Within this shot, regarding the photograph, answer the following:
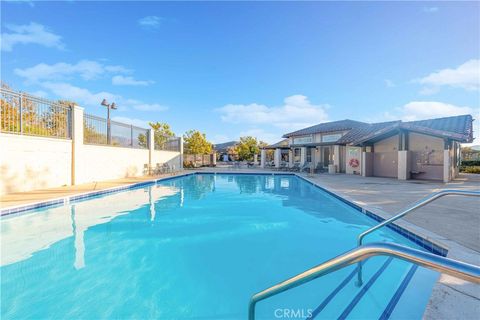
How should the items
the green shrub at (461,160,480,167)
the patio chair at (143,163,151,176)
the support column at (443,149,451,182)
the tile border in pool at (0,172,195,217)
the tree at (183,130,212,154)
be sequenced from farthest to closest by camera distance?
the tree at (183,130,212,154)
the green shrub at (461,160,480,167)
the patio chair at (143,163,151,176)
the support column at (443,149,451,182)
the tile border in pool at (0,172,195,217)

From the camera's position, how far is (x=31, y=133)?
9.36 m

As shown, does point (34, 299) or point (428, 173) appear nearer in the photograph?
point (34, 299)

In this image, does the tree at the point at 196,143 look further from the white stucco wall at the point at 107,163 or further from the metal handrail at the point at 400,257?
the metal handrail at the point at 400,257

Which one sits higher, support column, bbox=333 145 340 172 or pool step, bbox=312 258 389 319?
support column, bbox=333 145 340 172

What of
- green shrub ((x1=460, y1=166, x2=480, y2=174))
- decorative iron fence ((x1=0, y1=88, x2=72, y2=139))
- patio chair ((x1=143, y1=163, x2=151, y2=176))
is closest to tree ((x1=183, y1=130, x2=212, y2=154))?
patio chair ((x1=143, y1=163, x2=151, y2=176))

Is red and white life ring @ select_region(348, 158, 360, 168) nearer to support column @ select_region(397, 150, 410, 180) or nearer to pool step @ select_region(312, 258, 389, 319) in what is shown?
support column @ select_region(397, 150, 410, 180)

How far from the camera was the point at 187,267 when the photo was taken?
4.04 meters

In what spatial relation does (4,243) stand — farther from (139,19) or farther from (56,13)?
(139,19)

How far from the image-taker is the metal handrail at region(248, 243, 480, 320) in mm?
1029

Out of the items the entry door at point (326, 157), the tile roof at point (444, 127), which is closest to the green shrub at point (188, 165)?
the entry door at point (326, 157)

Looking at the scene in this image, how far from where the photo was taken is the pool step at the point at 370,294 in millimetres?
2748

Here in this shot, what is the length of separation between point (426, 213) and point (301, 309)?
522 cm

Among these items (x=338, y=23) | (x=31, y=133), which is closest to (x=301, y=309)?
(x=31, y=133)

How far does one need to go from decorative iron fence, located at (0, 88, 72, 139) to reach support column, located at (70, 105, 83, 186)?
20 centimetres
